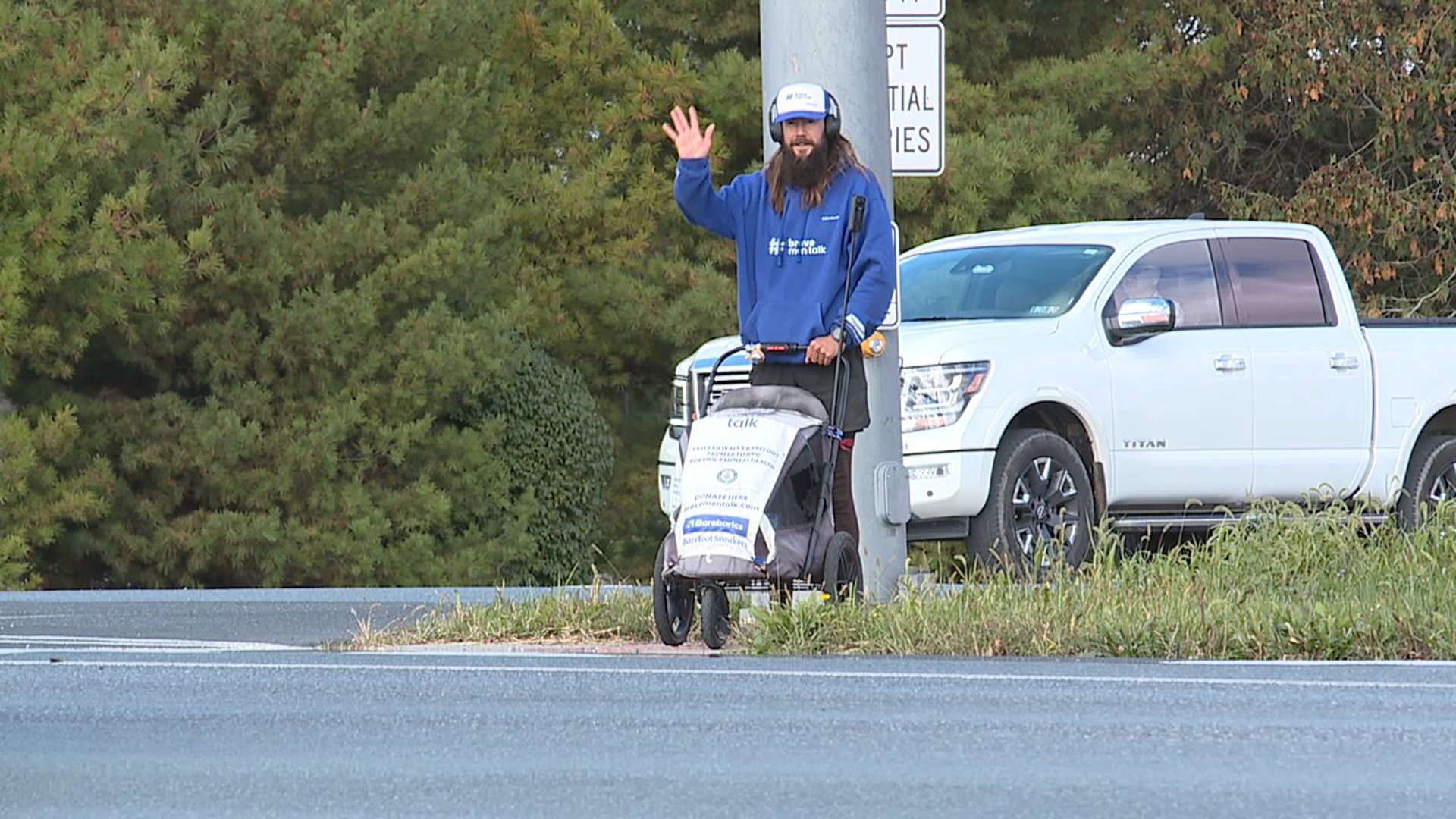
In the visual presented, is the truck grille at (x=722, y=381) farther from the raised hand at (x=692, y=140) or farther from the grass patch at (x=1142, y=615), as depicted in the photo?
the raised hand at (x=692, y=140)

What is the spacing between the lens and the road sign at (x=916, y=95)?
11.5m

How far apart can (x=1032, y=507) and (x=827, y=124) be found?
337 cm

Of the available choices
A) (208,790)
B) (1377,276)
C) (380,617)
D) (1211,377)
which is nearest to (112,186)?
(380,617)

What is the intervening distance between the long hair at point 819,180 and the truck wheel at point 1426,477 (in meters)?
5.66

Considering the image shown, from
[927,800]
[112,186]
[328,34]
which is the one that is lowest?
[927,800]

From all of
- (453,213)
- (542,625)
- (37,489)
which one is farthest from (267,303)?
(542,625)

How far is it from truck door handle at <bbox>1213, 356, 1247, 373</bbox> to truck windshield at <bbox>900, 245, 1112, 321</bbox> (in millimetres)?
798

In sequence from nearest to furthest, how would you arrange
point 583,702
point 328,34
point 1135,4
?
1. point 583,702
2. point 328,34
3. point 1135,4

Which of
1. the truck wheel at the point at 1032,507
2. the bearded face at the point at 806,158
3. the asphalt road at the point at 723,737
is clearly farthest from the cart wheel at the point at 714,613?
the truck wheel at the point at 1032,507

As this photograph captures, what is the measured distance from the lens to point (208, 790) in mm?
7039

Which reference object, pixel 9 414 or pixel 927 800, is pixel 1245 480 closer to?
pixel 927 800

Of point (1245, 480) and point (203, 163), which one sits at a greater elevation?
point (203, 163)

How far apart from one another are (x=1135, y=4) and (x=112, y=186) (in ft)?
44.8

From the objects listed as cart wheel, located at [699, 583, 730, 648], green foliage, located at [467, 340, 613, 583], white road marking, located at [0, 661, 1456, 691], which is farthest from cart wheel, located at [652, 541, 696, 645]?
green foliage, located at [467, 340, 613, 583]
